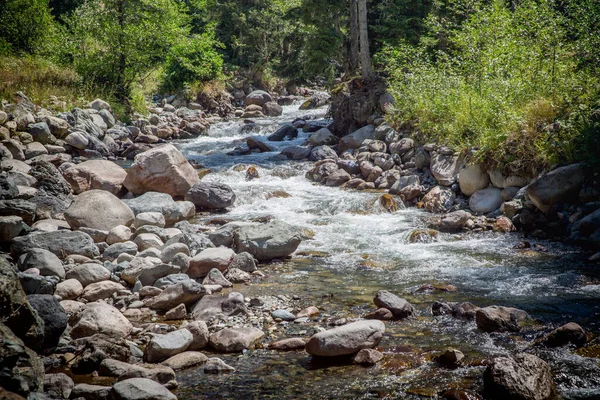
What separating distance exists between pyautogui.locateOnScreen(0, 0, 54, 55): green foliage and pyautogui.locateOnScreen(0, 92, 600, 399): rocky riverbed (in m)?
7.06

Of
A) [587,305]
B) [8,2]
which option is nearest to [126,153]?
[8,2]

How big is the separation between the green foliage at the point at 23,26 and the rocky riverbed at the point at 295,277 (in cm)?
706

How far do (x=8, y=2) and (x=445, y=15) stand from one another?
54.7 ft

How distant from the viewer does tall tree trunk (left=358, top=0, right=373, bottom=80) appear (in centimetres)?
1797

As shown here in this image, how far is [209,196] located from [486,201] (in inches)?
245

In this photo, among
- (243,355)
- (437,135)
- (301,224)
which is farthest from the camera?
(437,135)

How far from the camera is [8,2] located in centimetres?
1988

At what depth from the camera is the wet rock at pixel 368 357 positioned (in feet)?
17.0

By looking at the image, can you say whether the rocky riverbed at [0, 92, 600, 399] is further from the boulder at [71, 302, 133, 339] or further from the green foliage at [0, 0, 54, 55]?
the green foliage at [0, 0, 54, 55]

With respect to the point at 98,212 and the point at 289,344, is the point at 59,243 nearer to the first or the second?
the point at 98,212

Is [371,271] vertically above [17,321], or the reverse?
[17,321]

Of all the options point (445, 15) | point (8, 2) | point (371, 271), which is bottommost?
point (371, 271)

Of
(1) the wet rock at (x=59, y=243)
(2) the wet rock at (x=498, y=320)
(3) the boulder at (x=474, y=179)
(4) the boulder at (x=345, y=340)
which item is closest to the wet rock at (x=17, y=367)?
(4) the boulder at (x=345, y=340)

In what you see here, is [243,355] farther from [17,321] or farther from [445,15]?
[445,15]
